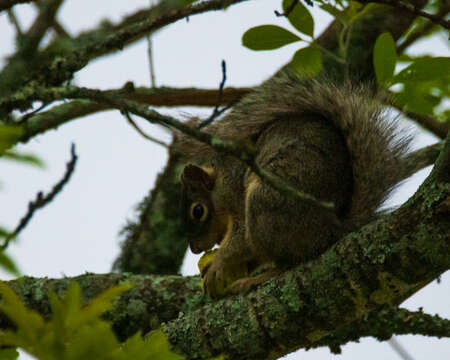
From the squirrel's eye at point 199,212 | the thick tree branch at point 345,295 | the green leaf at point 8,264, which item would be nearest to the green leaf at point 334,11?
the thick tree branch at point 345,295

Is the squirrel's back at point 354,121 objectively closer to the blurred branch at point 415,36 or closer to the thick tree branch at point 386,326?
the thick tree branch at point 386,326

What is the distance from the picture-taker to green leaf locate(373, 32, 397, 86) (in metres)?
1.78

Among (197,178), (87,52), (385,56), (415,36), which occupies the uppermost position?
(415,36)

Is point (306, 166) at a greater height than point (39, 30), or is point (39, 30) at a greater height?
point (39, 30)

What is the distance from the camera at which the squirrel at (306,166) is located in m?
2.21

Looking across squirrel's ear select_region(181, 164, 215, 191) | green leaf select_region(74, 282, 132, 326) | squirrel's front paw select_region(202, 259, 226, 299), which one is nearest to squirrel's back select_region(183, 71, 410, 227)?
squirrel's ear select_region(181, 164, 215, 191)

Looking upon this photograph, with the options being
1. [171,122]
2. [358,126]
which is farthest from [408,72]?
[171,122]

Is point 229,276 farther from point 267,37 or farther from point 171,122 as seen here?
point 171,122

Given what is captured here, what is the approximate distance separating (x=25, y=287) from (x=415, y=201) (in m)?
1.74

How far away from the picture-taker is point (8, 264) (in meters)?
0.79

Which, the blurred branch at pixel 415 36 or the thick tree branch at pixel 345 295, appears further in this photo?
the blurred branch at pixel 415 36

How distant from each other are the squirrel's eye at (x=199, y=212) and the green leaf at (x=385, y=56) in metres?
1.19

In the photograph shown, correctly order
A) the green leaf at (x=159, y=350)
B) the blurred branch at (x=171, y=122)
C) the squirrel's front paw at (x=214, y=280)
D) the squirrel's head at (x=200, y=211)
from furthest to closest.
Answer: the squirrel's head at (x=200, y=211) < the squirrel's front paw at (x=214, y=280) < the blurred branch at (x=171, y=122) < the green leaf at (x=159, y=350)

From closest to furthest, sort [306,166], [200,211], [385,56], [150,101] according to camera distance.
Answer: [385,56] → [306,166] → [200,211] → [150,101]
